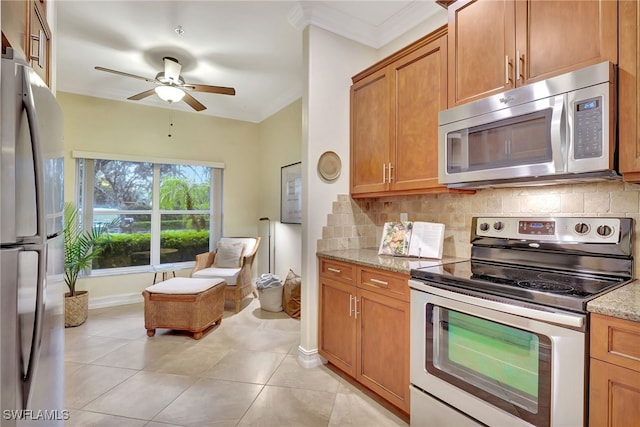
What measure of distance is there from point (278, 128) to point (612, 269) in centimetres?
398

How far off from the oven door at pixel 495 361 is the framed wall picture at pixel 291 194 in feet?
8.32

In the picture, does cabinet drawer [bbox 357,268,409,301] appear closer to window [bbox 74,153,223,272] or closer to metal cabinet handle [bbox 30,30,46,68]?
metal cabinet handle [bbox 30,30,46,68]

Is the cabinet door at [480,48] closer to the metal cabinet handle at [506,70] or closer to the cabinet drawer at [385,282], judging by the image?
the metal cabinet handle at [506,70]

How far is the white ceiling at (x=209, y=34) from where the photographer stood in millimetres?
2404

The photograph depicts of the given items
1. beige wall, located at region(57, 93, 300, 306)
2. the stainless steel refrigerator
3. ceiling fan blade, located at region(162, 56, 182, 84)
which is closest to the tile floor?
the stainless steel refrigerator

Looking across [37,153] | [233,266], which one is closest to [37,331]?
[37,153]

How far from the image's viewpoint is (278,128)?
456 cm

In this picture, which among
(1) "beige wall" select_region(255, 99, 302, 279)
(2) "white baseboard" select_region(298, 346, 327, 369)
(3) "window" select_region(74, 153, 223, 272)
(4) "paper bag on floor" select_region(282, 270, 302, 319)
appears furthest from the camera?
(1) "beige wall" select_region(255, 99, 302, 279)

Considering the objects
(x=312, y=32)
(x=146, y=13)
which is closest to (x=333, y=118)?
(x=312, y=32)

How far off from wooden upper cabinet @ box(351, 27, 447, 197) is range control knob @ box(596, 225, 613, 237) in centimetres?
78

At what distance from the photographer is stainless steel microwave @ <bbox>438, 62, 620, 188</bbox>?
1.27 metres

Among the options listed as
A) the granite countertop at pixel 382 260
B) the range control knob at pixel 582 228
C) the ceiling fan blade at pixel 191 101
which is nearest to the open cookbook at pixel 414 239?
the granite countertop at pixel 382 260

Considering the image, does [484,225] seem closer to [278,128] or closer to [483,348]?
[483,348]

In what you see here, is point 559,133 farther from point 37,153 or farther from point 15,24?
point 15,24
